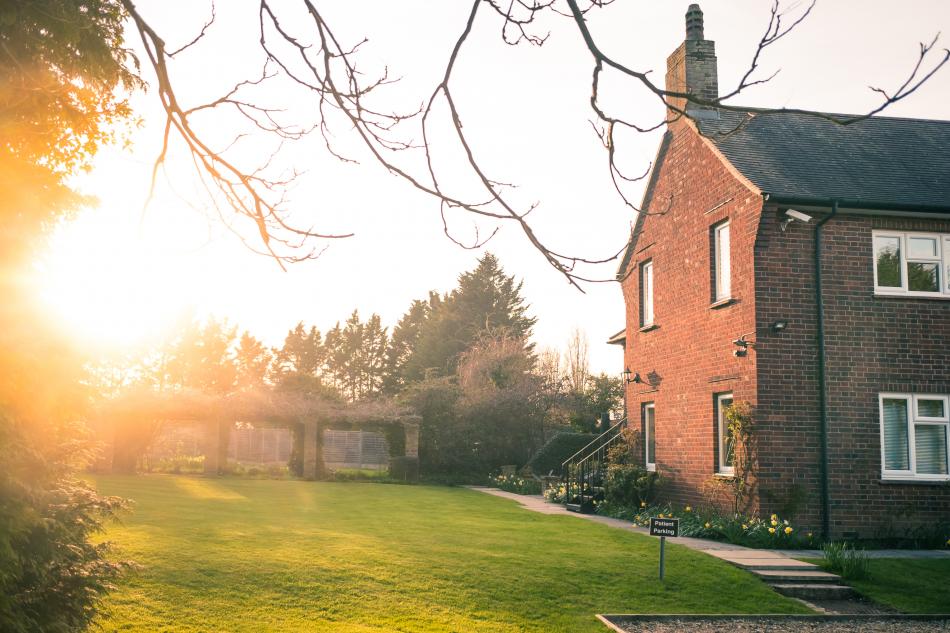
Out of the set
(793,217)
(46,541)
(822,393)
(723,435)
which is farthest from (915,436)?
(46,541)

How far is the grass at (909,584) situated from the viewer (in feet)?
32.1

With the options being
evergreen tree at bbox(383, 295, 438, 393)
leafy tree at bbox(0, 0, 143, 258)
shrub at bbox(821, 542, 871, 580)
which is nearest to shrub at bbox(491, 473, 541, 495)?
shrub at bbox(821, 542, 871, 580)

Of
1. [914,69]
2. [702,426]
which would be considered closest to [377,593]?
Answer: [914,69]

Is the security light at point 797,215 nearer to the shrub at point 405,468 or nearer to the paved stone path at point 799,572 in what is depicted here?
the paved stone path at point 799,572

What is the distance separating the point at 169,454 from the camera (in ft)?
130

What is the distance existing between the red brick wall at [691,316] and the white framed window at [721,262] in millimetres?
152

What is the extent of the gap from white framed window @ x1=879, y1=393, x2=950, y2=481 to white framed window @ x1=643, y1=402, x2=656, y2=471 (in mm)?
5314

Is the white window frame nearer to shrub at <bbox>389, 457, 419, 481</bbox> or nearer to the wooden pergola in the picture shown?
the wooden pergola

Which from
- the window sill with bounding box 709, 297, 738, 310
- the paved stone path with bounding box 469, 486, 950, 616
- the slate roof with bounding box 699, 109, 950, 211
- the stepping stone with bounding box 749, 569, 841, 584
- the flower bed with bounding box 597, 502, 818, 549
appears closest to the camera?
the paved stone path with bounding box 469, 486, 950, 616

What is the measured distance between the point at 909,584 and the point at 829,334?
15.4ft

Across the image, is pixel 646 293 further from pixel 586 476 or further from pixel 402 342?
pixel 402 342

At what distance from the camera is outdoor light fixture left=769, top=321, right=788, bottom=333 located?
1371 centimetres

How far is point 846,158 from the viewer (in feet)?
53.1

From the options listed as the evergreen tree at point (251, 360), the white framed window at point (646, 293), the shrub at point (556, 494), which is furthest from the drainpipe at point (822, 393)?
the evergreen tree at point (251, 360)
